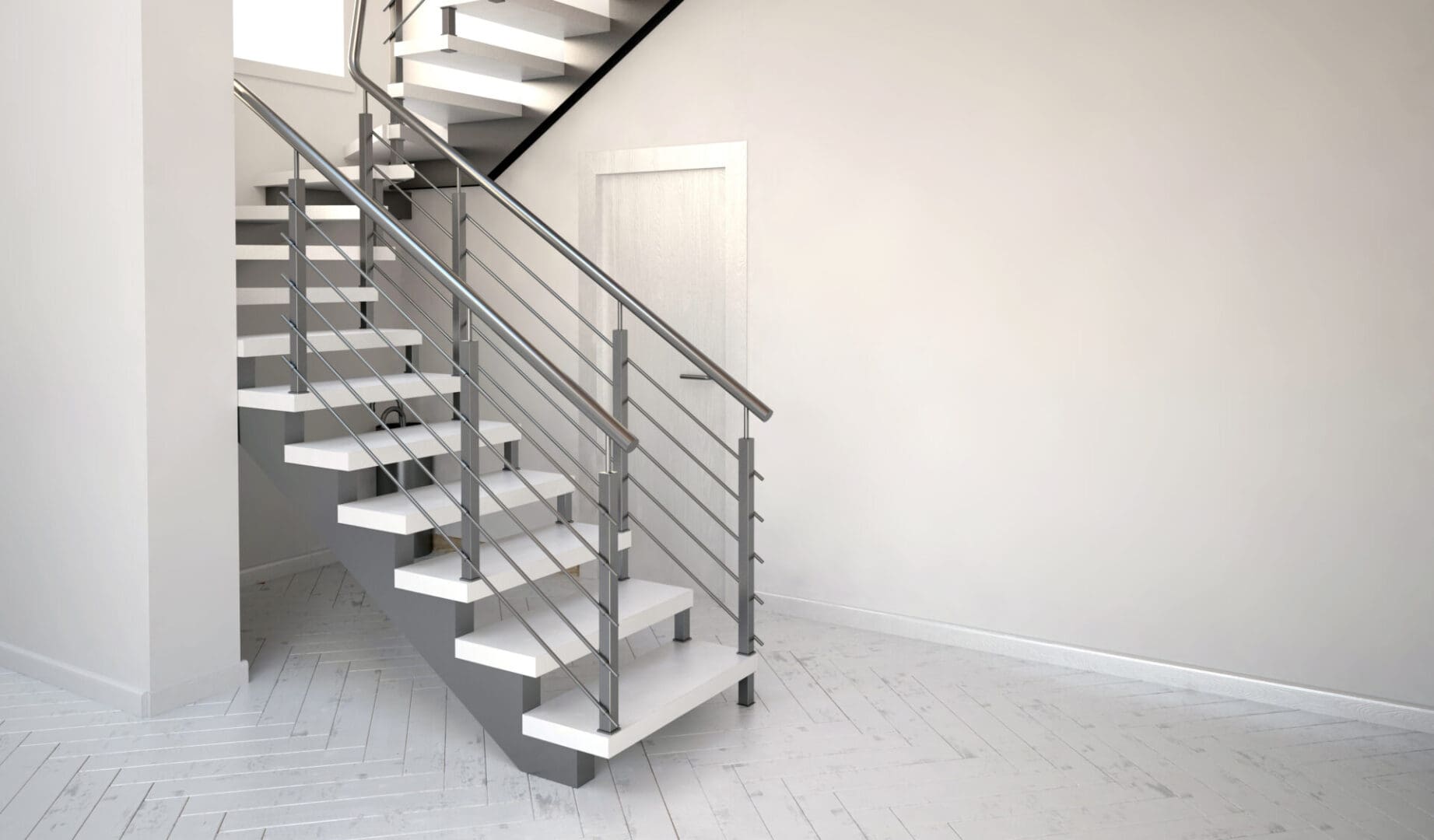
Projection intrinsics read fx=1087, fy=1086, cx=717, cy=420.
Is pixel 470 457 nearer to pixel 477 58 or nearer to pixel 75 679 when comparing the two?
pixel 75 679

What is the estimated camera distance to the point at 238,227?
4.95 metres

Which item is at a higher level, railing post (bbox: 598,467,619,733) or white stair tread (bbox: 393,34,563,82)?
white stair tread (bbox: 393,34,563,82)

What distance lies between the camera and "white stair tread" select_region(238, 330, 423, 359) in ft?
13.0

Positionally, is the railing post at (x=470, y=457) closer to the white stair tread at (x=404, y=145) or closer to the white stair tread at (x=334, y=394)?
the white stair tread at (x=334, y=394)

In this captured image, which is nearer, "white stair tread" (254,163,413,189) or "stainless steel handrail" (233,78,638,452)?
"stainless steel handrail" (233,78,638,452)

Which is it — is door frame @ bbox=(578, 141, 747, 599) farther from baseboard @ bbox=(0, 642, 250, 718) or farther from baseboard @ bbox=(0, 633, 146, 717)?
baseboard @ bbox=(0, 633, 146, 717)

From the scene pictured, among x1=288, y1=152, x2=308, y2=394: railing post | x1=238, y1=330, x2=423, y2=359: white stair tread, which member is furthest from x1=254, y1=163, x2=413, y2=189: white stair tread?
x1=288, y1=152, x2=308, y2=394: railing post

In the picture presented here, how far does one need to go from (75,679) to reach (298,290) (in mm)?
1654

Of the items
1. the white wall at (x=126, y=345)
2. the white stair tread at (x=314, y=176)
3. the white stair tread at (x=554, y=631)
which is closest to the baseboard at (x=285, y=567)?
the white wall at (x=126, y=345)

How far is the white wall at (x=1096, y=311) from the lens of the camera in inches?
151

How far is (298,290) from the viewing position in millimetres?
3846

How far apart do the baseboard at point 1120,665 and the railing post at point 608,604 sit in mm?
2050

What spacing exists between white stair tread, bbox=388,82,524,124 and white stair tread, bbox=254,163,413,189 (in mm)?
304

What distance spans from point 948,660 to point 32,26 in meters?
4.21
